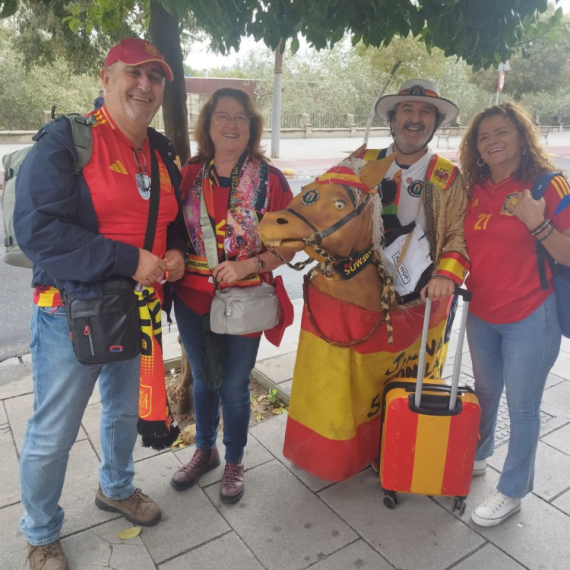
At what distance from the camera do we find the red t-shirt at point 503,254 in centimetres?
226

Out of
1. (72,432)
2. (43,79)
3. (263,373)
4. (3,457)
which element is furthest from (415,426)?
(43,79)

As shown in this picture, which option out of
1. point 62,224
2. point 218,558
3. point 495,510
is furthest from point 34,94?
point 495,510

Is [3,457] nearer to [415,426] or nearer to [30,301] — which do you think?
[415,426]

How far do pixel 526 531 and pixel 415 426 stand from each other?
78cm

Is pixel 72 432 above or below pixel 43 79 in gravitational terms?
below

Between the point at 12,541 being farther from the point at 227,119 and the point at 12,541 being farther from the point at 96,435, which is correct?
the point at 227,119

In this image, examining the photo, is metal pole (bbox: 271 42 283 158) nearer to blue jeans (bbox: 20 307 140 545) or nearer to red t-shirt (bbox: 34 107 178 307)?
red t-shirt (bbox: 34 107 178 307)

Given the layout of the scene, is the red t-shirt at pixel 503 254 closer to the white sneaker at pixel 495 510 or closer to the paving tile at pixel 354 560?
the white sneaker at pixel 495 510

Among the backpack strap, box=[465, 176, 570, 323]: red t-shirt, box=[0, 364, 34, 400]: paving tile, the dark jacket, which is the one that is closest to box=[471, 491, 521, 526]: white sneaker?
box=[465, 176, 570, 323]: red t-shirt

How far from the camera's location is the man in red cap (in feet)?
5.88

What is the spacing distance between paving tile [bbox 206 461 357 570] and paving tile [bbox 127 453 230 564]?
7 cm

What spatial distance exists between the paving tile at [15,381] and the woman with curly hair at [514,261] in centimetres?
307

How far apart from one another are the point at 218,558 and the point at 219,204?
5.30ft

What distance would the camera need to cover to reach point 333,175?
2.24 m
